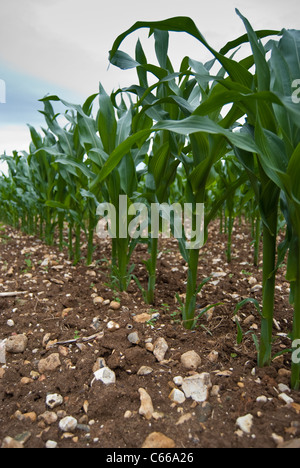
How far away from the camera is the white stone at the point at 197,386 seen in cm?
93

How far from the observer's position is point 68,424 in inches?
34.2

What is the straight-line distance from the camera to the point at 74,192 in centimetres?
219

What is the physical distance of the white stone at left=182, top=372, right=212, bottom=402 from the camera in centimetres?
93

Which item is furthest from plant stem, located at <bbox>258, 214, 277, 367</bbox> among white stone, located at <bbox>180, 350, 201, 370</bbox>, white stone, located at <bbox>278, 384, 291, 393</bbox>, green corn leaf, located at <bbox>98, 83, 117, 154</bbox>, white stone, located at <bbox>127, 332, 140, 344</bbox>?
green corn leaf, located at <bbox>98, 83, 117, 154</bbox>

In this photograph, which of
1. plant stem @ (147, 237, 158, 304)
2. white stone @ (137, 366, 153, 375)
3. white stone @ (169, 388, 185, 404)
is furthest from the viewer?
plant stem @ (147, 237, 158, 304)

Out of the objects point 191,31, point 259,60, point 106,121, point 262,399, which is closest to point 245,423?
point 262,399

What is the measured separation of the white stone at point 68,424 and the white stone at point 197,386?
318mm

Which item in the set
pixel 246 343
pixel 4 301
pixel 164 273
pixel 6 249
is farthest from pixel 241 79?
pixel 6 249

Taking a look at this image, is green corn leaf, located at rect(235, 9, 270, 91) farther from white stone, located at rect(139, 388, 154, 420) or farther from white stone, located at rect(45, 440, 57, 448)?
white stone, located at rect(45, 440, 57, 448)

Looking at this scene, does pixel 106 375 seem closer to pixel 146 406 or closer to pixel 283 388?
pixel 146 406

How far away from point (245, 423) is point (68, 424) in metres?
0.46

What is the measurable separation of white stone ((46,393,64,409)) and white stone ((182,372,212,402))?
0.37 m
